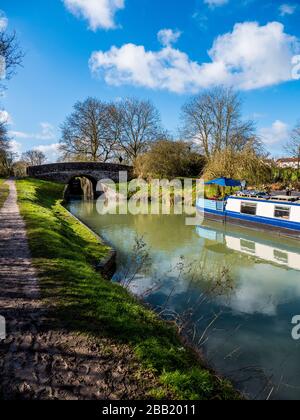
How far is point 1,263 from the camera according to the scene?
6.25 metres

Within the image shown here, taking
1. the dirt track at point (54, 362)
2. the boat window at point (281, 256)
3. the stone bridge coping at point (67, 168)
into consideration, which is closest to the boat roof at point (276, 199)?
the boat window at point (281, 256)

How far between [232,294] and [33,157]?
7049cm

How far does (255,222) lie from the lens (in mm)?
16297

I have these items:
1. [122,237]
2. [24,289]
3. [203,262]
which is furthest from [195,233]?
[24,289]

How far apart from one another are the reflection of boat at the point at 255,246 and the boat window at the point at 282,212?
156 cm

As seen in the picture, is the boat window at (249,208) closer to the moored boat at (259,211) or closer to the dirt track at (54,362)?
the moored boat at (259,211)

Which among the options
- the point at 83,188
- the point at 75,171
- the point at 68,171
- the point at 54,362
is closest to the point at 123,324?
the point at 54,362

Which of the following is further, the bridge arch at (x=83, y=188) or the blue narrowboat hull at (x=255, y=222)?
the bridge arch at (x=83, y=188)

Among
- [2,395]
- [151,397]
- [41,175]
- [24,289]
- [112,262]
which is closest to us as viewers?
[2,395]

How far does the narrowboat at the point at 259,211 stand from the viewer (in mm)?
14430

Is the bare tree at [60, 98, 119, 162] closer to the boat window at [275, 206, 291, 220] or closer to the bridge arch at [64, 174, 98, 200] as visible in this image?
the bridge arch at [64, 174, 98, 200]

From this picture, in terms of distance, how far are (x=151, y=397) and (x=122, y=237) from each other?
11.5 metres

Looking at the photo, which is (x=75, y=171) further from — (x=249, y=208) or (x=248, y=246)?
(x=248, y=246)
